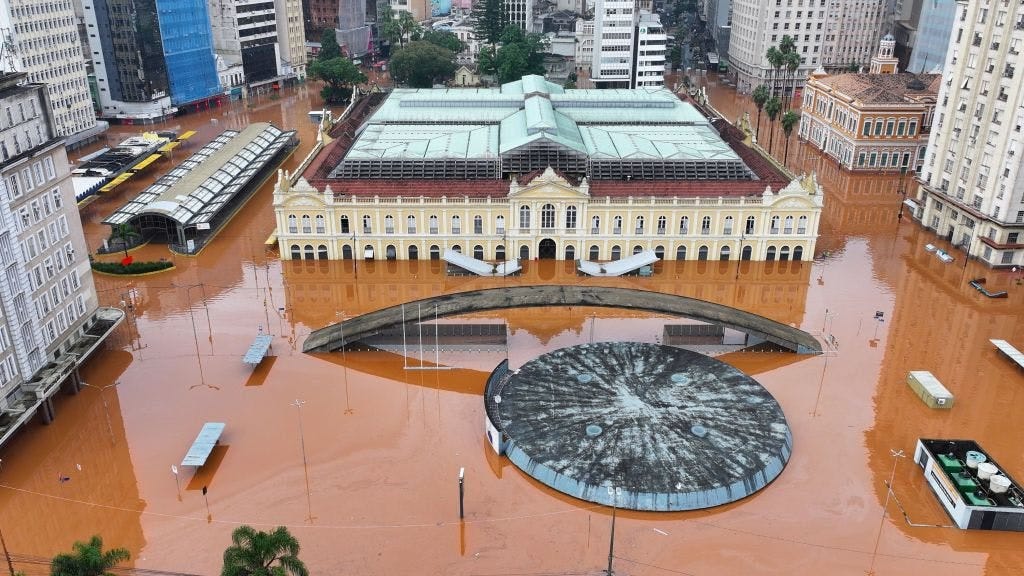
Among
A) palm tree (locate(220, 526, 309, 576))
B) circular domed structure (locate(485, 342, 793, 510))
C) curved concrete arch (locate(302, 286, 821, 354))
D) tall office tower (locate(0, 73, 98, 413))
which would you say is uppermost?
tall office tower (locate(0, 73, 98, 413))

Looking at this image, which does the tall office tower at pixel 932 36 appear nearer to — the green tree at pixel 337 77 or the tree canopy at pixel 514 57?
the tree canopy at pixel 514 57

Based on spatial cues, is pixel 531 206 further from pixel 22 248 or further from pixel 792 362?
pixel 22 248

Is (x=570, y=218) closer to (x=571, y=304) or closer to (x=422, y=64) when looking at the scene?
(x=571, y=304)

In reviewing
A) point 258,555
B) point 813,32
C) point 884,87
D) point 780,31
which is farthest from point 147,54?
point 813,32

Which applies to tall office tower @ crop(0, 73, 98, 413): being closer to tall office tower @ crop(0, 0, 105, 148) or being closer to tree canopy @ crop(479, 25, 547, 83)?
tall office tower @ crop(0, 0, 105, 148)

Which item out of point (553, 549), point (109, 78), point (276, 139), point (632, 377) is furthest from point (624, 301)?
point (109, 78)

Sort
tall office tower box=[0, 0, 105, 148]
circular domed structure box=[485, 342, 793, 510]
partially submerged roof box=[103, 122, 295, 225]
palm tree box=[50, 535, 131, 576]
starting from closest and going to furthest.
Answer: palm tree box=[50, 535, 131, 576] < circular domed structure box=[485, 342, 793, 510] < partially submerged roof box=[103, 122, 295, 225] < tall office tower box=[0, 0, 105, 148]

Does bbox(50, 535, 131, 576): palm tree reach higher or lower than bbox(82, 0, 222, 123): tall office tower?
lower

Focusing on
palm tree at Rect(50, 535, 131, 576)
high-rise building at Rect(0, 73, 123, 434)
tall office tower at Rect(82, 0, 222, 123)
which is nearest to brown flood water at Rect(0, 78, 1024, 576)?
high-rise building at Rect(0, 73, 123, 434)
